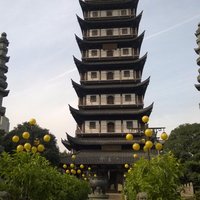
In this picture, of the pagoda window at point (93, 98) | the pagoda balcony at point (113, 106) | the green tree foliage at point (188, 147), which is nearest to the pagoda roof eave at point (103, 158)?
the green tree foliage at point (188, 147)

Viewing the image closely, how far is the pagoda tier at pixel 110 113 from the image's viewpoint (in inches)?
1394

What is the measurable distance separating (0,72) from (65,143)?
11.7m

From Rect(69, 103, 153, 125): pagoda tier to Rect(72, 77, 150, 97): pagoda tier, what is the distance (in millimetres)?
2598

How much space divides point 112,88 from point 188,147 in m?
12.3

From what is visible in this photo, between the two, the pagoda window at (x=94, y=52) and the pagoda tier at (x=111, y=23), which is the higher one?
the pagoda tier at (x=111, y=23)

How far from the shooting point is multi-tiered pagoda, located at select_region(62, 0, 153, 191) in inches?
1337

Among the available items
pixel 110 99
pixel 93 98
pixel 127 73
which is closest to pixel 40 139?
pixel 93 98

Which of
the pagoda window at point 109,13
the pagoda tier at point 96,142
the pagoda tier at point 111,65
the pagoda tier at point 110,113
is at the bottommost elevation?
the pagoda tier at point 96,142

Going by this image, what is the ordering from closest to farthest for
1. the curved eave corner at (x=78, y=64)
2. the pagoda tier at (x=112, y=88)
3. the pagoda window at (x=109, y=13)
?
the pagoda tier at (x=112, y=88)
the curved eave corner at (x=78, y=64)
the pagoda window at (x=109, y=13)

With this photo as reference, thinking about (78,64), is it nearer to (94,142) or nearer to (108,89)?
(108,89)

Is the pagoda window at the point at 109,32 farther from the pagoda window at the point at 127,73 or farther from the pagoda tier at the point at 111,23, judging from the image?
the pagoda window at the point at 127,73

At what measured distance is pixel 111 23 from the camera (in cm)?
4112

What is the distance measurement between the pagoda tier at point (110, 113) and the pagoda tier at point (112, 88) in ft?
8.52

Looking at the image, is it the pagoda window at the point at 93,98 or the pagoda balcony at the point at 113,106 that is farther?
the pagoda window at the point at 93,98
